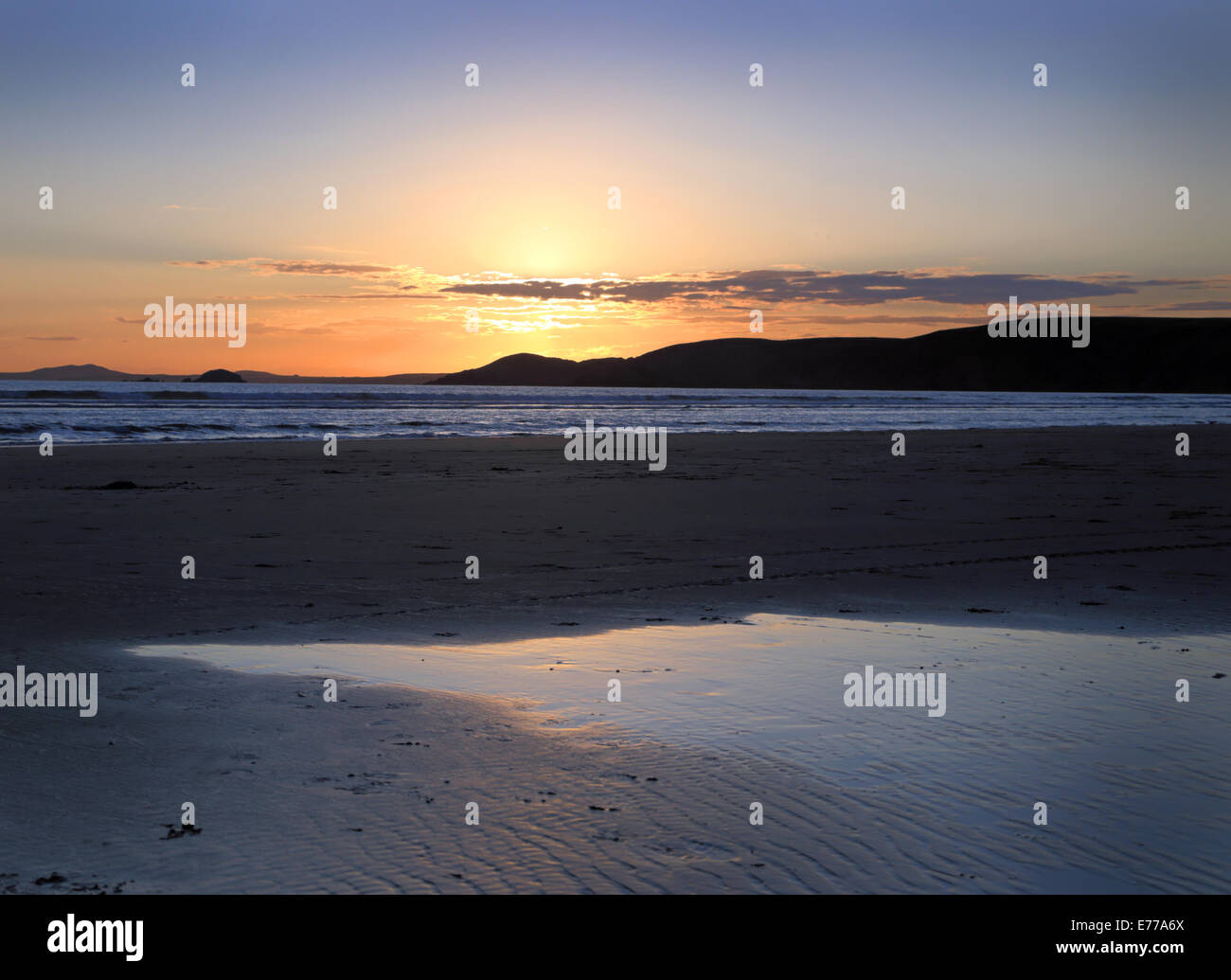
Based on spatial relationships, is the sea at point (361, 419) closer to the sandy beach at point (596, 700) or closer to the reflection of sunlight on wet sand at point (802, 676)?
the sandy beach at point (596, 700)

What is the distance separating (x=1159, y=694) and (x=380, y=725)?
174 inches

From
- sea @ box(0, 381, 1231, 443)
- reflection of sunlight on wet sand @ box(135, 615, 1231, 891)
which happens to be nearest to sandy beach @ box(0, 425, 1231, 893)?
reflection of sunlight on wet sand @ box(135, 615, 1231, 891)

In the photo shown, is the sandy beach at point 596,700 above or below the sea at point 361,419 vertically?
below

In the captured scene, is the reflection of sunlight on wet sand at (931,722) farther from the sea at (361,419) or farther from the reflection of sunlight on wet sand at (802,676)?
the sea at (361,419)

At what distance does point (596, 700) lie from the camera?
5.79 metres

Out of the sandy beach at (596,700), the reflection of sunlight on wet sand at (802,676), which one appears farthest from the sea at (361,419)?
the reflection of sunlight on wet sand at (802,676)

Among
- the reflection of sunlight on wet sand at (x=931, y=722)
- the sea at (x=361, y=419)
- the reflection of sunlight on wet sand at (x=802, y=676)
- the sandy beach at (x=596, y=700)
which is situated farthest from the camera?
the sea at (x=361, y=419)

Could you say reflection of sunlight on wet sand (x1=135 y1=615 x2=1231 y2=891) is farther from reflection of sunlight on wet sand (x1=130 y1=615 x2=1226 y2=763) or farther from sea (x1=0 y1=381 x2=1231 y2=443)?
sea (x1=0 y1=381 x2=1231 y2=443)

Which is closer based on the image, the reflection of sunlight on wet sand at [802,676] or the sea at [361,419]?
the reflection of sunlight on wet sand at [802,676]

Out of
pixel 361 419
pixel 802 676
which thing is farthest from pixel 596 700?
pixel 361 419

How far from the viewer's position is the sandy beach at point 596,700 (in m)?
3.71

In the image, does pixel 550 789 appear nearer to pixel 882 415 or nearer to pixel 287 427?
pixel 287 427

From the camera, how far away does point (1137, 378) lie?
593 feet

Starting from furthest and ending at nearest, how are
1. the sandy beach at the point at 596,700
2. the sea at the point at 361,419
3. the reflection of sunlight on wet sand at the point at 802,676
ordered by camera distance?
the sea at the point at 361,419
the reflection of sunlight on wet sand at the point at 802,676
the sandy beach at the point at 596,700
